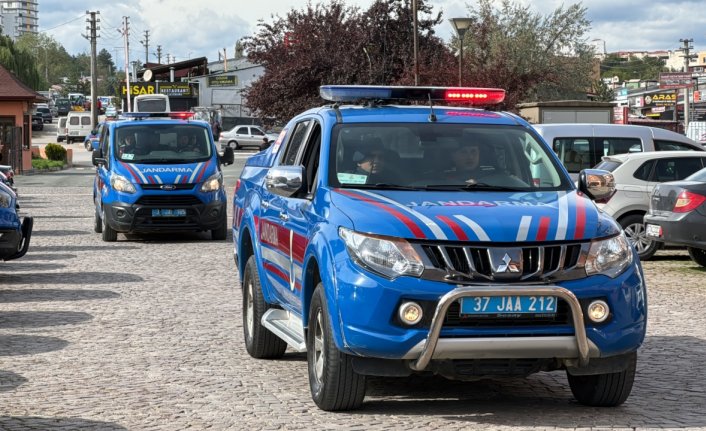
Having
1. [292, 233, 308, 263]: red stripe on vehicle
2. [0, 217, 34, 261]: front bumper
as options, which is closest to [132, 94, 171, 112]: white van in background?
[0, 217, 34, 261]: front bumper

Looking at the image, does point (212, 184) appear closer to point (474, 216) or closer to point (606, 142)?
point (606, 142)

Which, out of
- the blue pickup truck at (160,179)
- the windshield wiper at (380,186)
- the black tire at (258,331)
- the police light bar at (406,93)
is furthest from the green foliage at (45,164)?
the windshield wiper at (380,186)

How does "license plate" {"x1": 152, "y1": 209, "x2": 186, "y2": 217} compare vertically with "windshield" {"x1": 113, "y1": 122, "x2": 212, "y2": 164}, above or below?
below

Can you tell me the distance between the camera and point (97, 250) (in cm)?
1925

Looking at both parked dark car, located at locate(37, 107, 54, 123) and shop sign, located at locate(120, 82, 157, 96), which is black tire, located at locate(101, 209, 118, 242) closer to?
shop sign, located at locate(120, 82, 157, 96)

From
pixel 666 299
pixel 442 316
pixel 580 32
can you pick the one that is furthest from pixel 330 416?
pixel 580 32

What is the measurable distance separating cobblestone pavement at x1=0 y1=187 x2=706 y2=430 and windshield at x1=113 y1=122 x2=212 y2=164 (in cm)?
588

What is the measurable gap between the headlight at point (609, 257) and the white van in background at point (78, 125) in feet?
277

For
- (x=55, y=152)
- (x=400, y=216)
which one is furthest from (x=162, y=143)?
(x=55, y=152)

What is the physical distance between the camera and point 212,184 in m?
20.5

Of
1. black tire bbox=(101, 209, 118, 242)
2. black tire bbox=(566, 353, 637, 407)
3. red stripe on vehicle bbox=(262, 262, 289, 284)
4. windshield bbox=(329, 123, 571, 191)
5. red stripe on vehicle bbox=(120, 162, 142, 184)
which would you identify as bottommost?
black tire bbox=(566, 353, 637, 407)

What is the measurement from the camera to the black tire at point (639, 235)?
18.3 meters

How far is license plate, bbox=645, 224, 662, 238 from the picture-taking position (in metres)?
16.6

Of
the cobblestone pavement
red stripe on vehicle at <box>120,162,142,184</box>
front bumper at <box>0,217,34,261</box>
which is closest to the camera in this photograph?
the cobblestone pavement
